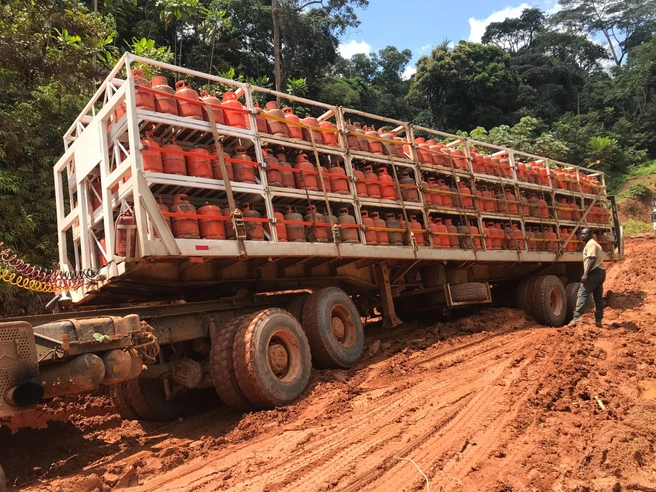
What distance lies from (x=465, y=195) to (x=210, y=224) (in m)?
5.38

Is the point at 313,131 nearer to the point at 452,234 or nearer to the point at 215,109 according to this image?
the point at 215,109

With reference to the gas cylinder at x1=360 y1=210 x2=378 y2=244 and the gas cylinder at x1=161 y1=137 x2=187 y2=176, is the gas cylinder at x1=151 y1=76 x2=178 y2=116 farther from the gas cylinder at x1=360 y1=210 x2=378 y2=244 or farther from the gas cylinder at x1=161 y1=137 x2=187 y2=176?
the gas cylinder at x1=360 y1=210 x2=378 y2=244

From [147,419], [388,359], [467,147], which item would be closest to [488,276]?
[467,147]

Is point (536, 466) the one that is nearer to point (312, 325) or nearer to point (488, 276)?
point (312, 325)

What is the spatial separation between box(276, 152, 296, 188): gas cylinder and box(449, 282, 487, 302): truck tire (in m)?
4.15

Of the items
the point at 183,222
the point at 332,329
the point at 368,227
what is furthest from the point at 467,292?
the point at 183,222

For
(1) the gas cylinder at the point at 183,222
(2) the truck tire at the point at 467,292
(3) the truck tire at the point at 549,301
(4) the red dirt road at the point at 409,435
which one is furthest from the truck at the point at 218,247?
(3) the truck tire at the point at 549,301

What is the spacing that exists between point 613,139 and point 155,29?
31722 mm

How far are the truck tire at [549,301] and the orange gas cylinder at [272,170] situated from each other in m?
6.87

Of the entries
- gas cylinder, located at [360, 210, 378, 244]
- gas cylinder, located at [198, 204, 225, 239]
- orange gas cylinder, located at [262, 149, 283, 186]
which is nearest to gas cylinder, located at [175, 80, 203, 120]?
orange gas cylinder, located at [262, 149, 283, 186]

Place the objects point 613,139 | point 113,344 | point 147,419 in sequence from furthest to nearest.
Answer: point 613,139
point 147,419
point 113,344

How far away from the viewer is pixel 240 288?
624 cm

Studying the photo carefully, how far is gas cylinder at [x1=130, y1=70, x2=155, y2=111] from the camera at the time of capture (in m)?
4.95

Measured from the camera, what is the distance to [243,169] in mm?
5656
